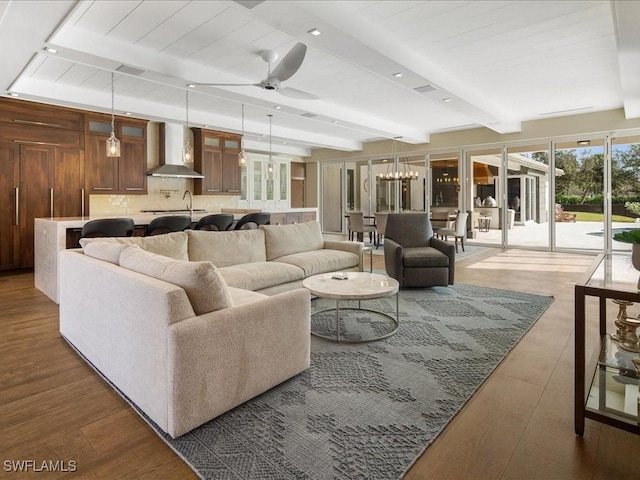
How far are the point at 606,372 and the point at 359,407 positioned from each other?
1284 millimetres

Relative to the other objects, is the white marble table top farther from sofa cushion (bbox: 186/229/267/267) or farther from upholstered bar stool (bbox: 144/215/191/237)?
upholstered bar stool (bbox: 144/215/191/237)

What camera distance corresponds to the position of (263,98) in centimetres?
568

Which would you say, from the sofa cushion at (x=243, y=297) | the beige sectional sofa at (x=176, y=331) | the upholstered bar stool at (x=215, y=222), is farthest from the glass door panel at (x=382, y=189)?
the beige sectional sofa at (x=176, y=331)

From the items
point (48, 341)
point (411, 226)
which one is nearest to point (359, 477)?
point (48, 341)

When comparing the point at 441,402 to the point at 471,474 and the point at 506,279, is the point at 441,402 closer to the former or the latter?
the point at 471,474

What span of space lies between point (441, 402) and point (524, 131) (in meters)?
7.92

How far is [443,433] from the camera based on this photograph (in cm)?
187

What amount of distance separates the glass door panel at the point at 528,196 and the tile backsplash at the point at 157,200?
21.5 feet

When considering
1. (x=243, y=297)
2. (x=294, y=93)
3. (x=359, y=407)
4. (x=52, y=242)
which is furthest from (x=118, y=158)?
(x=359, y=407)

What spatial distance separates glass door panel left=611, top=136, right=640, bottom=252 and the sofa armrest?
7.63m

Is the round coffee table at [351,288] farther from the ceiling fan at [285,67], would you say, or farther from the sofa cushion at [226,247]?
the ceiling fan at [285,67]

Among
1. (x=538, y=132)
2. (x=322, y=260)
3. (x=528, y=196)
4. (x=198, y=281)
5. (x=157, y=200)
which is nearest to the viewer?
(x=198, y=281)

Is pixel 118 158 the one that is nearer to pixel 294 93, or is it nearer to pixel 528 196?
pixel 294 93

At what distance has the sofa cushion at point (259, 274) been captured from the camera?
11.1ft
